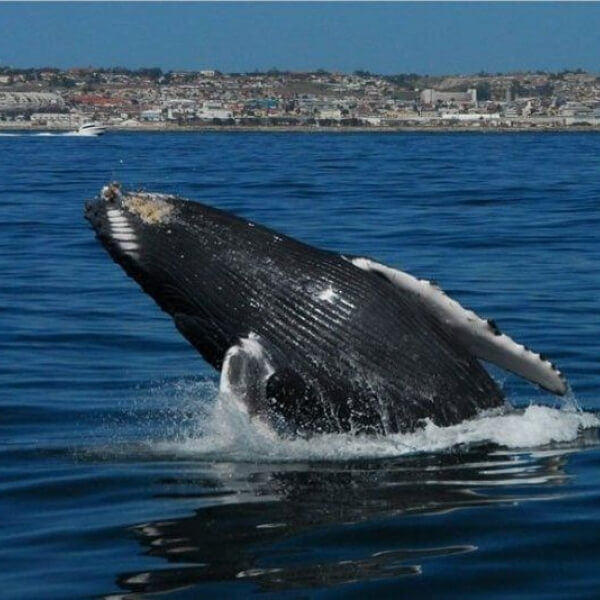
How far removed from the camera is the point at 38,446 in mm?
11203

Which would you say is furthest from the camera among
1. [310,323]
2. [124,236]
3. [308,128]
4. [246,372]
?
[308,128]

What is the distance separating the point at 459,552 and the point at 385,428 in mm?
2115

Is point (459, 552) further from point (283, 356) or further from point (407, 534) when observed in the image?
point (283, 356)

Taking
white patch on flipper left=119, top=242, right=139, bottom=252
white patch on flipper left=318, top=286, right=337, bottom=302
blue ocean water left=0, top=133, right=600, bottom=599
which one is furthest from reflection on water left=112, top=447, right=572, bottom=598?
white patch on flipper left=119, top=242, right=139, bottom=252

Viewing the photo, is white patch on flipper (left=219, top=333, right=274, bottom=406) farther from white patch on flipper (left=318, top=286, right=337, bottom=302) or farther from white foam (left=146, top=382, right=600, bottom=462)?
white patch on flipper (left=318, top=286, right=337, bottom=302)

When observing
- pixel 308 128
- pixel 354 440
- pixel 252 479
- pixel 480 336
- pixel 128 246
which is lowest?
pixel 308 128

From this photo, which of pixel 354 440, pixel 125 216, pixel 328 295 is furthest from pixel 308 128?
pixel 354 440

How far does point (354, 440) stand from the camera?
1005cm

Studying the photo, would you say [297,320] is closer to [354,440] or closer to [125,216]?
[354,440]

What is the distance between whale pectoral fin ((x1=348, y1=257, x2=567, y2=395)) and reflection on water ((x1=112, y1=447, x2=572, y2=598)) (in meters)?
0.52

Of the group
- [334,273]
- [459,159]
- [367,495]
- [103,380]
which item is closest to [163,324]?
[103,380]

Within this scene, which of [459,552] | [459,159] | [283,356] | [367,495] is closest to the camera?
[459,552]

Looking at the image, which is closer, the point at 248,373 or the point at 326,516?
the point at 326,516

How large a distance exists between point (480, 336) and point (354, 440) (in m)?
0.91
